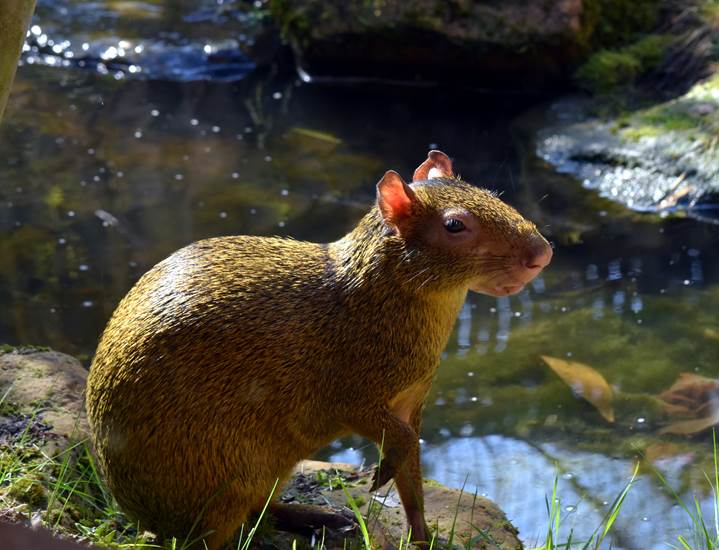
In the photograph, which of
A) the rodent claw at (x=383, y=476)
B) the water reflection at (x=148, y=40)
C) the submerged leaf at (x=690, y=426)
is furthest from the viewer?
the water reflection at (x=148, y=40)

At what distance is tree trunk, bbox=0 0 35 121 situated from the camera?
9.89ft

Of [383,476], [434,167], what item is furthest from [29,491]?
[434,167]

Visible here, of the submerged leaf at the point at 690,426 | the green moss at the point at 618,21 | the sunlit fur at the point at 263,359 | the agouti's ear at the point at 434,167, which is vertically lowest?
the submerged leaf at the point at 690,426

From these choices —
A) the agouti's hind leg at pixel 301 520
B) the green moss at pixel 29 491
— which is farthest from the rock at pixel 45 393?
the agouti's hind leg at pixel 301 520

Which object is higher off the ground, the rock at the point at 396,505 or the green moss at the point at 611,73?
the green moss at the point at 611,73

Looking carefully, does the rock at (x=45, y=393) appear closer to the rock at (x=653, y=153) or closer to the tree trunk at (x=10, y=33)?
the tree trunk at (x=10, y=33)

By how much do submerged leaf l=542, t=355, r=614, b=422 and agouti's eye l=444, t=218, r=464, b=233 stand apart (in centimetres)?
256

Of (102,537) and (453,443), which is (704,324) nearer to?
Answer: (453,443)

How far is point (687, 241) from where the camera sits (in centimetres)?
752

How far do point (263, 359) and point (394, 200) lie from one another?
26.8 inches

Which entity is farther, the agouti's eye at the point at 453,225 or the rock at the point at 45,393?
the rock at the point at 45,393

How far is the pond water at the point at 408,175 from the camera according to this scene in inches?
211

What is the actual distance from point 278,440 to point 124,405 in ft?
1.73

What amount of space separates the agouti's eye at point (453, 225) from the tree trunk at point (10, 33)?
1432 millimetres
